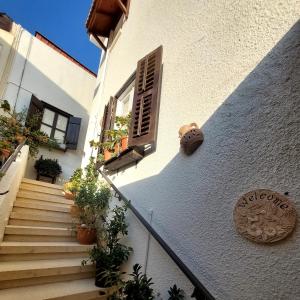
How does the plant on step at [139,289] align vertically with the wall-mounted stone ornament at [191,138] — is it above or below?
below

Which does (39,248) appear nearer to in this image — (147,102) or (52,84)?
(147,102)

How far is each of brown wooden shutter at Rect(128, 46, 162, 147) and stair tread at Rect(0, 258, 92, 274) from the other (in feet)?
5.82

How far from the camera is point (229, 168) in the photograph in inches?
75.8

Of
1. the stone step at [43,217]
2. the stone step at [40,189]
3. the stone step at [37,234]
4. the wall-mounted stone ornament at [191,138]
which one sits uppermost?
the wall-mounted stone ornament at [191,138]

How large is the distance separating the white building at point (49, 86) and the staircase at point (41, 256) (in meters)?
4.43

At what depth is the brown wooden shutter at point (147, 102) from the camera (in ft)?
10.7

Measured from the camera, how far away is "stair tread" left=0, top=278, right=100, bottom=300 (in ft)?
8.37

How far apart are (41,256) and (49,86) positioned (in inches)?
305

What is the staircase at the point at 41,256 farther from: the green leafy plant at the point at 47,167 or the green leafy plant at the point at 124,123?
the green leafy plant at the point at 47,167

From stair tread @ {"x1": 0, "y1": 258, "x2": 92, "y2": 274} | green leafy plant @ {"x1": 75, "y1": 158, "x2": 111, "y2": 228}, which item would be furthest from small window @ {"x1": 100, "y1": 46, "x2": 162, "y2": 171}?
stair tread @ {"x1": 0, "y1": 258, "x2": 92, "y2": 274}

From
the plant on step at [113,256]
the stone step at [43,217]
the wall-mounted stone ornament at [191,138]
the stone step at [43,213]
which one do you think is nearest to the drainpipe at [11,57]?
the stone step at [43,213]

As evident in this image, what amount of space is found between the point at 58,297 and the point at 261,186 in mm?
2353

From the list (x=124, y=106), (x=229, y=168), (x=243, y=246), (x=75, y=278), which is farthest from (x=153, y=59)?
(x=75, y=278)

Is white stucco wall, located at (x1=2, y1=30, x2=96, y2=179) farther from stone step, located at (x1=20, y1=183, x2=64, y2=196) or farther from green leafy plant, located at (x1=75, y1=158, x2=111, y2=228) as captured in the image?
green leafy plant, located at (x1=75, y1=158, x2=111, y2=228)
